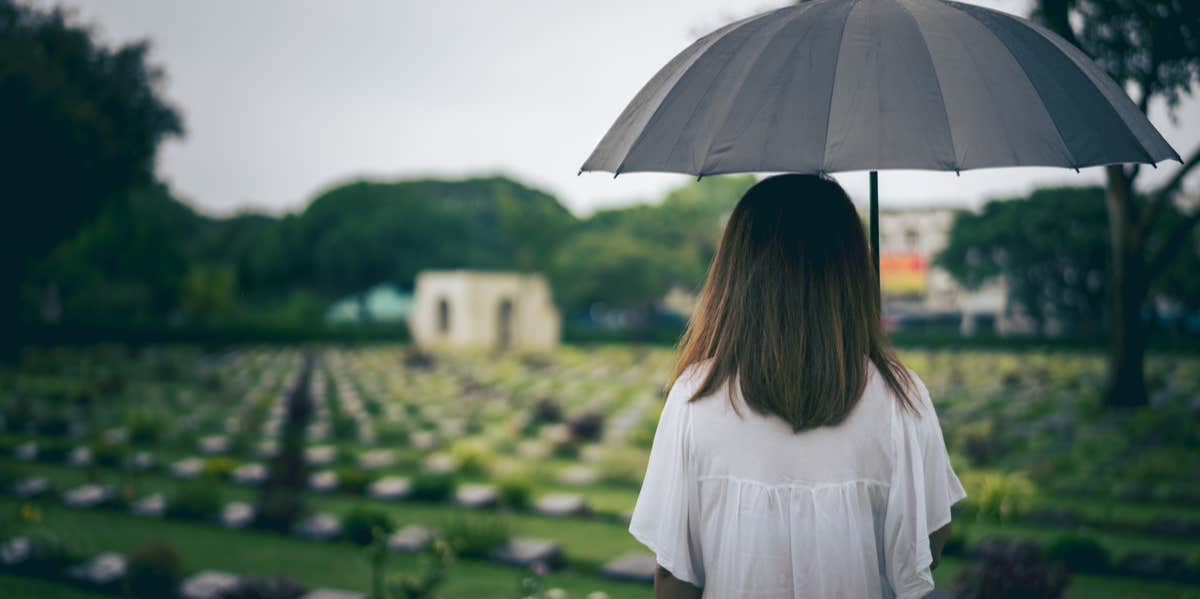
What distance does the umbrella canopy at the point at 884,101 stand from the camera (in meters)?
1.74

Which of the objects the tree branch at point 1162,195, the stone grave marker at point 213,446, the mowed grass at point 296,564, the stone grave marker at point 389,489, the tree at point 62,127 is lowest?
the mowed grass at point 296,564

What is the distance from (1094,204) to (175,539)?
2408cm

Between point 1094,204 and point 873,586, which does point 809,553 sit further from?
point 1094,204

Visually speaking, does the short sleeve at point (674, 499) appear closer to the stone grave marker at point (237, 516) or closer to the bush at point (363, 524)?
the bush at point (363, 524)

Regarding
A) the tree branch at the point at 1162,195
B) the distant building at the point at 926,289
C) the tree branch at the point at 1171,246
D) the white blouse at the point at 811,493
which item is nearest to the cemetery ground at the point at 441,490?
the tree branch at the point at 1171,246

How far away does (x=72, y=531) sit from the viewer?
596cm

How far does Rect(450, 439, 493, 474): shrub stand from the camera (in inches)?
330

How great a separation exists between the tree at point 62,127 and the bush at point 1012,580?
57.1 feet

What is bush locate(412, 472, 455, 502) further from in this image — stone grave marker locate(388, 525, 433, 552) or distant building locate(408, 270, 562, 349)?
distant building locate(408, 270, 562, 349)

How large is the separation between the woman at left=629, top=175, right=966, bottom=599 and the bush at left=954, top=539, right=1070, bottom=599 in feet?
9.23

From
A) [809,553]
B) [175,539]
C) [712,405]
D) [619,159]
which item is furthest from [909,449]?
[175,539]

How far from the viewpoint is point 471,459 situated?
838cm

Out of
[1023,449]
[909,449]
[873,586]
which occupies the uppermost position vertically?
[909,449]

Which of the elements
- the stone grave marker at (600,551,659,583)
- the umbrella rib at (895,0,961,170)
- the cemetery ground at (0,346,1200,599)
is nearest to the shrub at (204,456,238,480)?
the cemetery ground at (0,346,1200,599)
